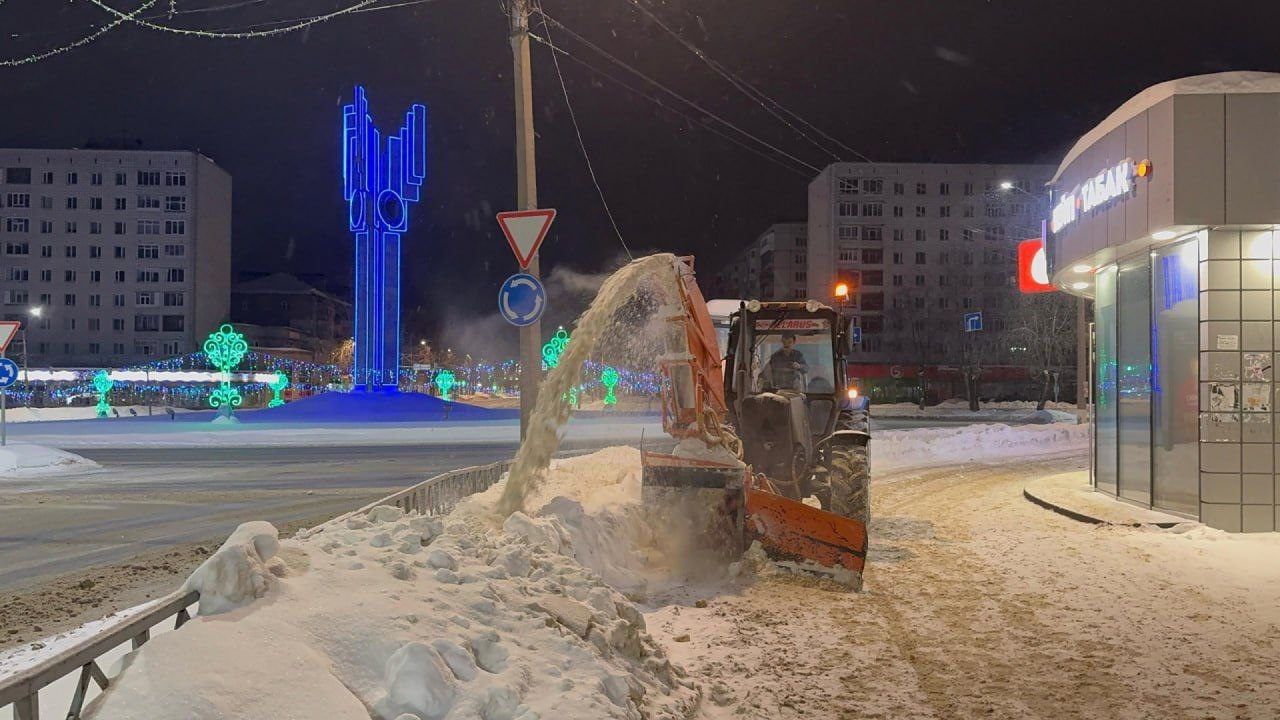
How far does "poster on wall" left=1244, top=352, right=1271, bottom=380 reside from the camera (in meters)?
10.9

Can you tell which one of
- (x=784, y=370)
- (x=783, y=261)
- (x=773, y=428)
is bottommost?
(x=773, y=428)

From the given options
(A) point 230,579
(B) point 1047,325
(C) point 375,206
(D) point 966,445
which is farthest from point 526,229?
(B) point 1047,325

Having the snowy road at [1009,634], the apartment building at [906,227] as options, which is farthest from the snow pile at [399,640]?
the apartment building at [906,227]

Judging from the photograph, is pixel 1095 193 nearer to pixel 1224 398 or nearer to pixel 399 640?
pixel 1224 398

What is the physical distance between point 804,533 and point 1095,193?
321 inches

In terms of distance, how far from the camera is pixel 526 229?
9.90m

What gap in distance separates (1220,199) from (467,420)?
37202 mm

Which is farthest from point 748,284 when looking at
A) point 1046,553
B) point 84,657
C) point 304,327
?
point 84,657

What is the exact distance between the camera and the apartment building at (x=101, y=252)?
86750 millimetres

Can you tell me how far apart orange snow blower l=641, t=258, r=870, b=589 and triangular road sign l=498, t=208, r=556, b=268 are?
5.79 feet

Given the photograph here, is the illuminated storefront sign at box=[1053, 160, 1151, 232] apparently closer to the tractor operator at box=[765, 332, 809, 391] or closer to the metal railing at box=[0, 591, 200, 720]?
the tractor operator at box=[765, 332, 809, 391]

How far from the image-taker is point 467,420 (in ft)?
145

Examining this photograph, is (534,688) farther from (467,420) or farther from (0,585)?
(467,420)

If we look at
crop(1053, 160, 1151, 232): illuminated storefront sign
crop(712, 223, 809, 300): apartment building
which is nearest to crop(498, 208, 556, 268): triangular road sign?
crop(1053, 160, 1151, 232): illuminated storefront sign
